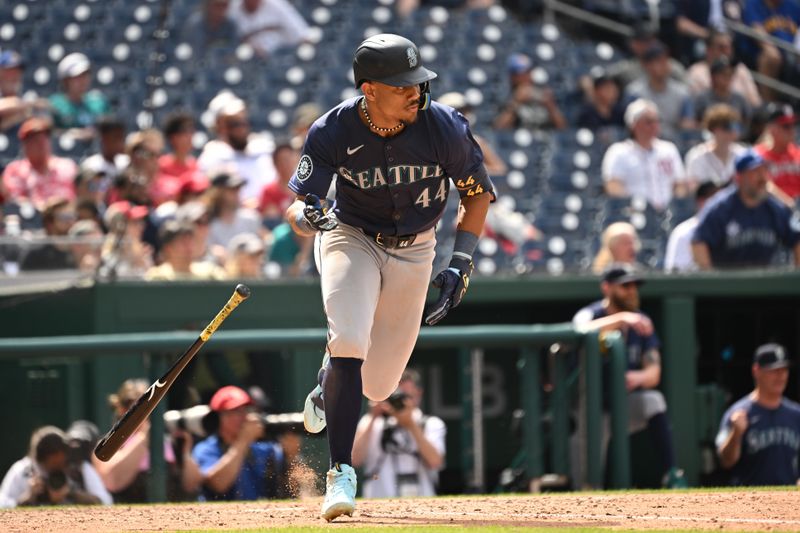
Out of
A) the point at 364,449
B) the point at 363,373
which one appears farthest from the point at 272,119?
the point at 363,373

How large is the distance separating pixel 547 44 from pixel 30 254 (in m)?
6.13

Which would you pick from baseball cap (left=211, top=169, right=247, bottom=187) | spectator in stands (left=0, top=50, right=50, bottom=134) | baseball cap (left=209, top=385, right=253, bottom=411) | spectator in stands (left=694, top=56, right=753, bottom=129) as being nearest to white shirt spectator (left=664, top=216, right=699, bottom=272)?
baseball cap (left=211, top=169, right=247, bottom=187)

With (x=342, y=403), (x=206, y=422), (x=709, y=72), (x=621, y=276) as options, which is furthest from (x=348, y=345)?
(x=709, y=72)

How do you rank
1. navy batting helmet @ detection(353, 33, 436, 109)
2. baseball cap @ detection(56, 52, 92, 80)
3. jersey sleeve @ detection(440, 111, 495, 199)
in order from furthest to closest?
baseball cap @ detection(56, 52, 92, 80)
jersey sleeve @ detection(440, 111, 495, 199)
navy batting helmet @ detection(353, 33, 436, 109)

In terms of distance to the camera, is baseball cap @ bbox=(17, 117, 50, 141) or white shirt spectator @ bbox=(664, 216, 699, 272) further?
baseball cap @ bbox=(17, 117, 50, 141)

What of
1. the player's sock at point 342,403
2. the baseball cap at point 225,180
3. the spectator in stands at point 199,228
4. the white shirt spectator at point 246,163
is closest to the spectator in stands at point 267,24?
the white shirt spectator at point 246,163

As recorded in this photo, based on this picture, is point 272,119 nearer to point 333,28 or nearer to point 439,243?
point 333,28

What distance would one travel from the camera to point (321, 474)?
23.7 feet

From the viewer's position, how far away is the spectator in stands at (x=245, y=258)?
8.55 meters

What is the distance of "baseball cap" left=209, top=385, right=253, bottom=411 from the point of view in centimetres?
747

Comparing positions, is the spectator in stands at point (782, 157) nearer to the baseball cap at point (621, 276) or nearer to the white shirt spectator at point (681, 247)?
the white shirt spectator at point (681, 247)

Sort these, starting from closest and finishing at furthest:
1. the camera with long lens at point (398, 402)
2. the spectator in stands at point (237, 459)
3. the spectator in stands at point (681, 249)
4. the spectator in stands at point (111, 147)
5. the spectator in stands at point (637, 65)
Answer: the spectator in stands at point (237, 459), the camera with long lens at point (398, 402), the spectator in stands at point (681, 249), the spectator in stands at point (111, 147), the spectator in stands at point (637, 65)

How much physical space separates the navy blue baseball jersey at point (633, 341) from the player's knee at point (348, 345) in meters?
3.92

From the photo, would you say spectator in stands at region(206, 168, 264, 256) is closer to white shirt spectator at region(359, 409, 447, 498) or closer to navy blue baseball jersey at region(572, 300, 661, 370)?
white shirt spectator at region(359, 409, 447, 498)
